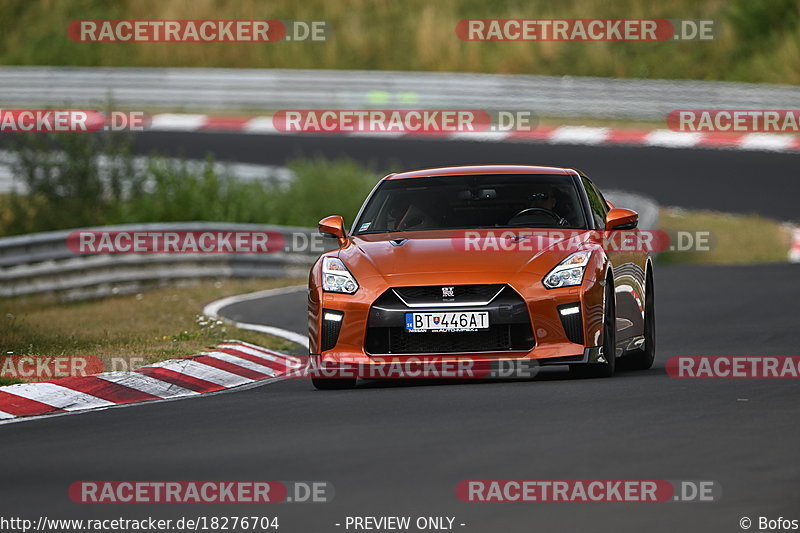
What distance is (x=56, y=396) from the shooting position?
10.7 metres

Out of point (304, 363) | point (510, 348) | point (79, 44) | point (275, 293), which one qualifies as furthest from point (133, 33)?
point (510, 348)

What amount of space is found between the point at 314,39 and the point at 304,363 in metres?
31.2

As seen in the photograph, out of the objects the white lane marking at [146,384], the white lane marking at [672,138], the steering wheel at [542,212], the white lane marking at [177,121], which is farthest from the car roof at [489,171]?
the white lane marking at [177,121]

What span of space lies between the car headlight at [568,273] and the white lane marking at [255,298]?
13.7 feet

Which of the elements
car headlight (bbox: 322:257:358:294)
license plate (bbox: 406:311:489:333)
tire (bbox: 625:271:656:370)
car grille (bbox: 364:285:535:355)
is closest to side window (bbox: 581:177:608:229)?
tire (bbox: 625:271:656:370)

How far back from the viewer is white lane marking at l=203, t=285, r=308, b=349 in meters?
14.9

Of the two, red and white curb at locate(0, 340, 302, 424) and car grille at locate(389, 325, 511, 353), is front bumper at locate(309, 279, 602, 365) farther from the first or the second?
red and white curb at locate(0, 340, 302, 424)

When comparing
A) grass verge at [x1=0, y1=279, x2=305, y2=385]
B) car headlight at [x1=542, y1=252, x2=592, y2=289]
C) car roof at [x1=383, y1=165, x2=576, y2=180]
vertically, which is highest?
car roof at [x1=383, y1=165, x2=576, y2=180]

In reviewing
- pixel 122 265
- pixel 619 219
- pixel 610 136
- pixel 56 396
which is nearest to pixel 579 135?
pixel 610 136

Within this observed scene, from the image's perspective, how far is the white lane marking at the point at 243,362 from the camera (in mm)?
12555

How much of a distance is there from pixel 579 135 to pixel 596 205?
21.7 metres

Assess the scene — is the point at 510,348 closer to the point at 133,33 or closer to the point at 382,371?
the point at 382,371

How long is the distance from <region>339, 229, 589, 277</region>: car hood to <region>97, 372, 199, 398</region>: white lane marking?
147 centimetres

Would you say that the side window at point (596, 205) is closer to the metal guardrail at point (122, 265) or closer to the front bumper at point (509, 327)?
the front bumper at point (509, 327)
